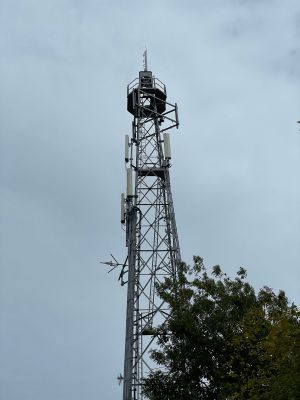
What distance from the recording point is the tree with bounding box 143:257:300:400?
15.9 meters

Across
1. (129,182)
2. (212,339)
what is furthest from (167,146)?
(212,339)

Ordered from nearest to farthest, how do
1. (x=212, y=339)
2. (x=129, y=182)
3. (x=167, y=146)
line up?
1. (x=212, y=339)
2. (x=129, y=182)
3. (x=167, y=146)

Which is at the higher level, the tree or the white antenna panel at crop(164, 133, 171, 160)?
the white antenna panel at crop(164, 133, 171, 160)

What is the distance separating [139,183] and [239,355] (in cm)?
989

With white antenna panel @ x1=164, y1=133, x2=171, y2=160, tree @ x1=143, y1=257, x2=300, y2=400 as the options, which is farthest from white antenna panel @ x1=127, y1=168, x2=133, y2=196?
tree @ x1=143, y1=257, x2=300, y2=400

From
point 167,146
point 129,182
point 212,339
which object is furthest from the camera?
point 167,146

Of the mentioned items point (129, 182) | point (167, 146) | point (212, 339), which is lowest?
point (212, 339)

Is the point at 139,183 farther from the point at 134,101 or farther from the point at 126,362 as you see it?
the point at 126,362

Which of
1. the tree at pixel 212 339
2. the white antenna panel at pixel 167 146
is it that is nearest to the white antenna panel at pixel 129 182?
the white antenna panel at pixel 167 146

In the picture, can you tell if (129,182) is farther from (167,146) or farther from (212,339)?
(212,339)

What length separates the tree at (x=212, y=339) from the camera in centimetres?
1591

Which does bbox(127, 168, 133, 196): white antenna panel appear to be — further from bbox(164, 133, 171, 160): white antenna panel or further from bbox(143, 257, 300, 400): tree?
bbox(143, 257, 300, 400): tree

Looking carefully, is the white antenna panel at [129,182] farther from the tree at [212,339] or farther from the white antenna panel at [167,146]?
the tree at [212,339]

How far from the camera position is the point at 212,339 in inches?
658
